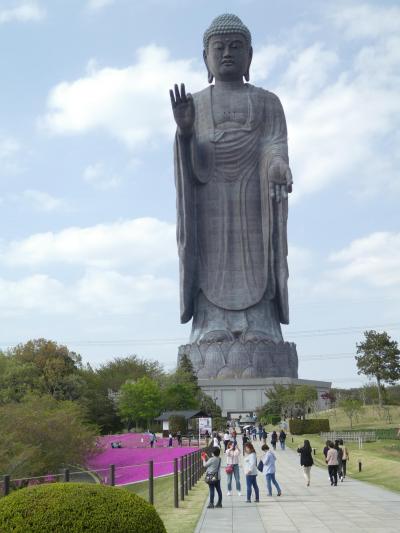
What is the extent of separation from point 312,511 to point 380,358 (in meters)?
39.3

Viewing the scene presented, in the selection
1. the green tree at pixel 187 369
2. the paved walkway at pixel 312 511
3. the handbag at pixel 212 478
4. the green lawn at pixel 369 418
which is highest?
the green tree at pixel 187 369

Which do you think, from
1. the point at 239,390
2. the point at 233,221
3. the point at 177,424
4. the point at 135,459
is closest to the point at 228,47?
the point at 233,221

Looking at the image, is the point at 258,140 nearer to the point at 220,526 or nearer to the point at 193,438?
the point at 193,438

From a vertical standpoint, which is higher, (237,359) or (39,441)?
(237,359)

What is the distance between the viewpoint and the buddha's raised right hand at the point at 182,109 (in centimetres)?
3822

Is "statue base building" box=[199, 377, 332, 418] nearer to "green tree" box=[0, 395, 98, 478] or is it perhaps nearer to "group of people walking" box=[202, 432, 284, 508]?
"green tree" box=[0, 395, 98, 478]

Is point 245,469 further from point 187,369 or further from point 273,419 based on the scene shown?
point 187,369

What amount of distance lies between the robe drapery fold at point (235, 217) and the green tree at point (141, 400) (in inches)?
383

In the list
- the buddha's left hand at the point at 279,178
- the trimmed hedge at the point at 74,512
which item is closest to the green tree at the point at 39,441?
the trimmed hedge at the point at 74,512

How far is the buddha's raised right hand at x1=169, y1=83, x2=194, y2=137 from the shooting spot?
38.2 m

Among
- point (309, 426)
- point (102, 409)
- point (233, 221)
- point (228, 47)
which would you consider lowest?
point (309, 426)

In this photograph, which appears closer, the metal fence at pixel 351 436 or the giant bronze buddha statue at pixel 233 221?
the metal fence at pixel 351 436

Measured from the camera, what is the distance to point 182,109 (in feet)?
131

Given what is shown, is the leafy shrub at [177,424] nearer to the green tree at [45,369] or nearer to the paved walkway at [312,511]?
the green tree at [45,369]
